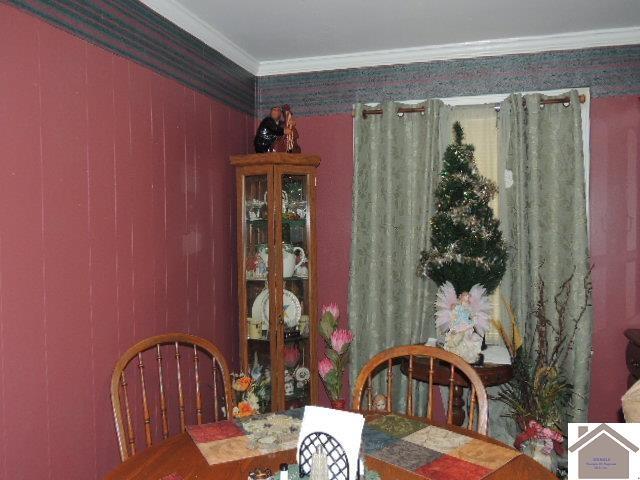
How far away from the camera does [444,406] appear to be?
11.3ft

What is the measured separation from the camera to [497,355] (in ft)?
10.1

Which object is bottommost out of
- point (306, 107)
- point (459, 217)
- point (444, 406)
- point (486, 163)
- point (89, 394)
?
point (444, 406)

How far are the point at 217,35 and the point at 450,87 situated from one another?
1449mm

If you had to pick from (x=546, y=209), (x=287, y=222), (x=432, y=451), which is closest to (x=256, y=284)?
(x=287, y=222)

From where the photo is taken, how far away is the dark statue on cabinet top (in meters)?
3.26

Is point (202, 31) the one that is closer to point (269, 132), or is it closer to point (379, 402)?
point (269, 132)

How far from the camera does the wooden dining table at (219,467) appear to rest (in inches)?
53.8

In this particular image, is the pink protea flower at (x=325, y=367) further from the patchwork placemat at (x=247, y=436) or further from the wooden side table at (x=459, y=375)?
the patchwork placemat at (x=247, y=436)

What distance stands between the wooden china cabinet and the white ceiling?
69cm

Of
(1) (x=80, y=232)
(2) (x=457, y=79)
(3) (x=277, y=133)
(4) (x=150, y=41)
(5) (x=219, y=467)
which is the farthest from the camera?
(2) (x=457, y=79)

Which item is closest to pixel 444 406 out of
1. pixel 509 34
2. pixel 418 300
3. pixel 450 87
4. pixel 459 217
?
pixel 418 300

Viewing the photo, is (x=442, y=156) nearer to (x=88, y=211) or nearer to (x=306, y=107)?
(x=306, y=107)

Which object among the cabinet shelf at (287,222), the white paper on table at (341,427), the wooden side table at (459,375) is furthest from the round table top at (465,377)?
the white paper on table at (341,427)
